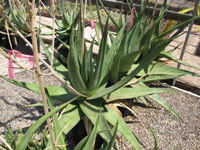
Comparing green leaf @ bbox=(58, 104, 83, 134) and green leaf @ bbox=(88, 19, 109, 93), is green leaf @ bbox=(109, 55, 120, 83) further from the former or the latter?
green leaf @ bbox=(58, 104, 83, 134)

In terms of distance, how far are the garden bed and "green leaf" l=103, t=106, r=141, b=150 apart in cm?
35

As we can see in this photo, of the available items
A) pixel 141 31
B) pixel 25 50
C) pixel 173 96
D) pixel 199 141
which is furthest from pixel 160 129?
pixel 25 50

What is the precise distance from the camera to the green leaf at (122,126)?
105cm

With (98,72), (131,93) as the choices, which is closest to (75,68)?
(98,72)

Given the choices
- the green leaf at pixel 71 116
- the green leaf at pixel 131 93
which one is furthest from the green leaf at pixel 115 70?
the green leaf at pixel 71 116

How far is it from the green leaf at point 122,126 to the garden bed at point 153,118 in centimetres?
35

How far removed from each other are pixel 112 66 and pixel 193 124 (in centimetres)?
93

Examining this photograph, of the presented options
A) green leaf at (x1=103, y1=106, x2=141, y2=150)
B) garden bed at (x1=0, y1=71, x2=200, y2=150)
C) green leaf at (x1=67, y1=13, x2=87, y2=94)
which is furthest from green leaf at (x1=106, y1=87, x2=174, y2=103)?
garden bed at (x1=0, y1=71, x2=200, y2=150)

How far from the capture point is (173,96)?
2.06 meters

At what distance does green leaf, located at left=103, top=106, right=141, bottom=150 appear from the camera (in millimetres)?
1049

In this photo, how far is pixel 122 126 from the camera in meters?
1.11

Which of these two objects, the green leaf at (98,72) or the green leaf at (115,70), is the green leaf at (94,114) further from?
the green leaf at (115,70)

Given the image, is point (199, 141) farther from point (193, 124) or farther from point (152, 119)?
point (152, 119)

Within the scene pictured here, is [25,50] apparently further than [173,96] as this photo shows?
Yes
